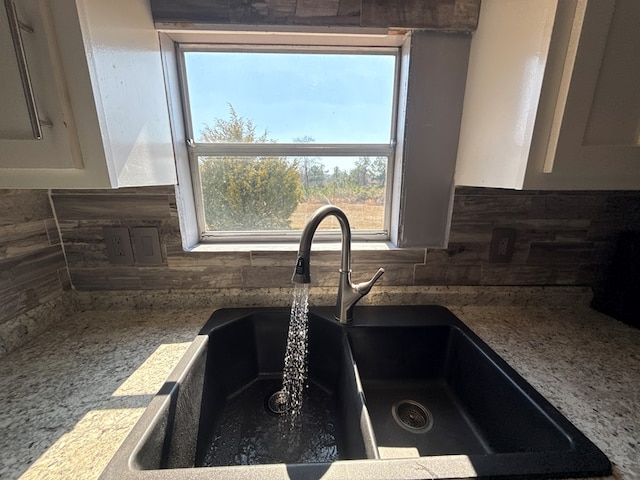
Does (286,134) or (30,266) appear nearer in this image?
(30,266)

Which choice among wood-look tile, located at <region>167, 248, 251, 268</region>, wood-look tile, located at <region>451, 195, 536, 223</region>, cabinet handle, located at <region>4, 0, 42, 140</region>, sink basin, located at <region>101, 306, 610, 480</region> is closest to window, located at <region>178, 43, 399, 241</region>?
wood-look tile, located at <region>167, 248, 251, 268</region>

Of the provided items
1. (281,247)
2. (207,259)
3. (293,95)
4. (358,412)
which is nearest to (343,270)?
(281,247)

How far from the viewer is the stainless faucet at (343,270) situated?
0.72 meters

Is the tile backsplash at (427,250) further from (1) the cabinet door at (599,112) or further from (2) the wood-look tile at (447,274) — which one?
(1) the cabinet door at (599,112)

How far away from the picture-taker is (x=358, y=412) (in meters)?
0.60

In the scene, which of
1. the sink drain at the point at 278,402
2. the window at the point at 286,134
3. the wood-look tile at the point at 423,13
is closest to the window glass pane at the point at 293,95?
the window at the point at 286,134

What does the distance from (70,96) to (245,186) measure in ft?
1.79

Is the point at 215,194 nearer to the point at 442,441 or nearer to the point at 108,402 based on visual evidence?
the point at 108,402

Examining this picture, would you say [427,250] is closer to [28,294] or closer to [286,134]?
[286,134]

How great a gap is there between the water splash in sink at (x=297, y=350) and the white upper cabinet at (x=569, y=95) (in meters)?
0.68

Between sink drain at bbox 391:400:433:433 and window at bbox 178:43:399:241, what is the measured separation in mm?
585

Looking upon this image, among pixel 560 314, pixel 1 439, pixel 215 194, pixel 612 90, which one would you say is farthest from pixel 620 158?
pixel 1 439

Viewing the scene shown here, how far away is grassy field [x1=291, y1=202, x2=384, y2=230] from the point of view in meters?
1.05

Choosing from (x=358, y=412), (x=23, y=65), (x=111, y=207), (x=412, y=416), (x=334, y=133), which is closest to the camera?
(x=23, y=65)
